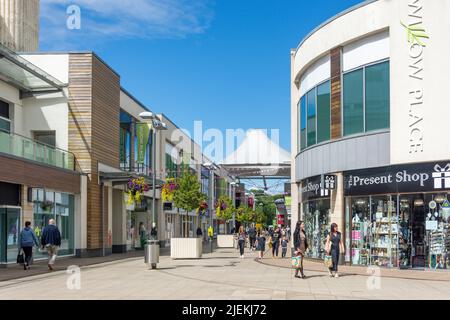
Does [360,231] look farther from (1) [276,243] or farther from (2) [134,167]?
(2) [134,167]

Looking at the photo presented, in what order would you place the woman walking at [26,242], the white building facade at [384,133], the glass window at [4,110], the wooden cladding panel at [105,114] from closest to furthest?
the white building facade at [384,133] → the woman walking at [26,242] → the glass window at [4,110] → the wooden cladding panel at [105,114]

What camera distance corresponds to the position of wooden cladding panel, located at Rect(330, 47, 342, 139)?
25.2 metres

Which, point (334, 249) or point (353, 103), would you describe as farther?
point (353, 103)

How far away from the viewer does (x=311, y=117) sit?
2809 cm

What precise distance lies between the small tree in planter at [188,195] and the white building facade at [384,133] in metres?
13.3

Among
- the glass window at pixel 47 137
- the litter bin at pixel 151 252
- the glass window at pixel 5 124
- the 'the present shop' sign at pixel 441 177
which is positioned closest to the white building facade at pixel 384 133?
the 'the present shop' sign at pixel 441 177

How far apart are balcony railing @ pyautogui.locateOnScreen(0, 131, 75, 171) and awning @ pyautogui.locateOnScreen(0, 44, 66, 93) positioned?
318 cm

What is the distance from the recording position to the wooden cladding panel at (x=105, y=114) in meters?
32.6

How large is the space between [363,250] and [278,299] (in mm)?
11321

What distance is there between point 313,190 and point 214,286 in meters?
11.9

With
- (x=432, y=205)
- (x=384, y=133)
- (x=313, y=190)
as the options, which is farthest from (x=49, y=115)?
(x=432, y=205)

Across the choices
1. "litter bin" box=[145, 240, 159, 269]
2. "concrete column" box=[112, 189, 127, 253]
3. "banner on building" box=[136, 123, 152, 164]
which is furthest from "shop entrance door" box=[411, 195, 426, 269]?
"banner on building" box=[136, 123, 152, 164]

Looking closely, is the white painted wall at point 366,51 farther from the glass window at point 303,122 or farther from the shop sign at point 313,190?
the shop sign at point 313,190
